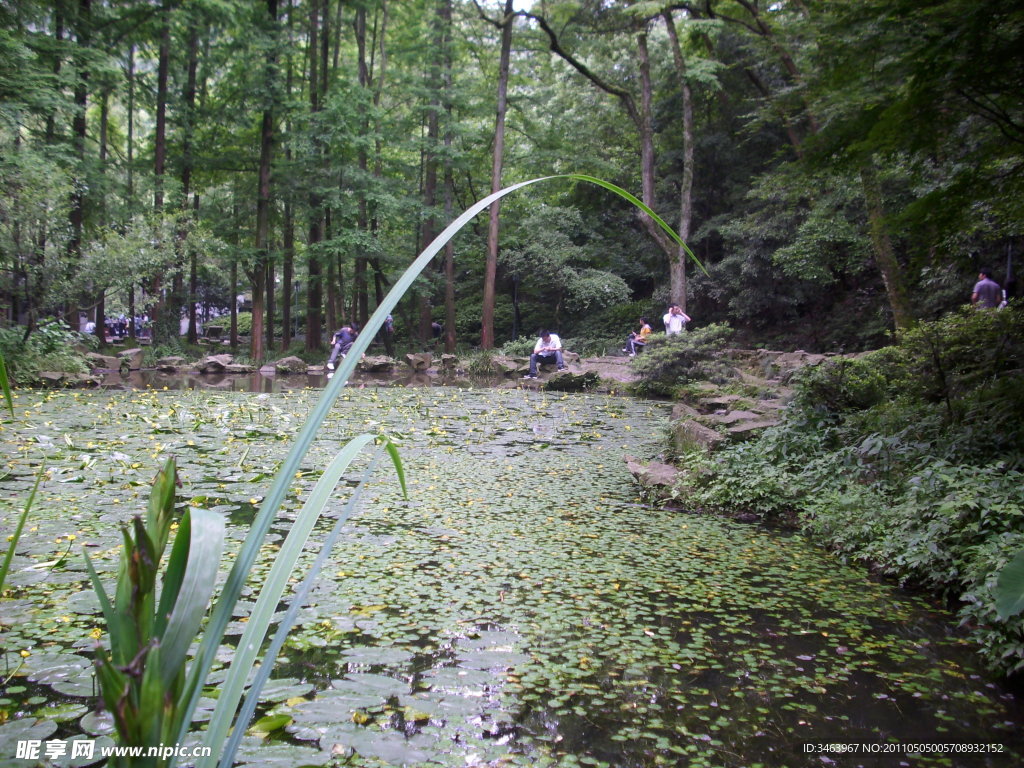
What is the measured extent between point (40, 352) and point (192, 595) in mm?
11405

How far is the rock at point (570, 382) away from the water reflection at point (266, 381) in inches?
48.7

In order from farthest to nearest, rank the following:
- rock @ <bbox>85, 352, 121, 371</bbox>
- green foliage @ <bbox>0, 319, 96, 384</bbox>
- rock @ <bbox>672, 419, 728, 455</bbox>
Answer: rock @ <bbox>85, 352, 121, 371</bbox>, green foliage @ <bbox>0, 319, 96, 384</bbox>, rock @ <bbox>672, 419, 728, 455</bbox>

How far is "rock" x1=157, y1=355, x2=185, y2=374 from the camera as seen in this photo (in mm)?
13938

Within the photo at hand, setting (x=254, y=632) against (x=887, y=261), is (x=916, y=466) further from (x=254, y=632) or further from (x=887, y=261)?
(x=887, y=261)

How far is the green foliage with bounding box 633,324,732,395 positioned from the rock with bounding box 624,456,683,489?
5593 mm

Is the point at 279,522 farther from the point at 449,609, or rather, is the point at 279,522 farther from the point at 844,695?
the point at 844,695

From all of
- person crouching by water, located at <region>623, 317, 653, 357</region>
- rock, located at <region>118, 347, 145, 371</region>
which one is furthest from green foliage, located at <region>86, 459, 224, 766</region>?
rock, located at <region>118, 347, 145, 371</region>

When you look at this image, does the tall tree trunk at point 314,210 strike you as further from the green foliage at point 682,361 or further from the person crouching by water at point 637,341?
the green foliage at point 682,361

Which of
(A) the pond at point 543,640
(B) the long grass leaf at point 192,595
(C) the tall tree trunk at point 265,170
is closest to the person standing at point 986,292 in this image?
(A) the pond at point 543,640

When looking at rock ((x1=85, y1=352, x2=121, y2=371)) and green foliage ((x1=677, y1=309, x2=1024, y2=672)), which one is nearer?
green foliage ((x1=677, y1=309, x2=1024, y2=672))

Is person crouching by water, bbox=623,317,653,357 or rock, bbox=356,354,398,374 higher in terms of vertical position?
person crouching by water, bbox=623,317,653,357

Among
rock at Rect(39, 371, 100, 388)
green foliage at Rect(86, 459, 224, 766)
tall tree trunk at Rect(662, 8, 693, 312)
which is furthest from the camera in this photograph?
tall tree trunk at Rect(662, 8, 693, 312)

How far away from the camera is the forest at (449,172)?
36.9 feet

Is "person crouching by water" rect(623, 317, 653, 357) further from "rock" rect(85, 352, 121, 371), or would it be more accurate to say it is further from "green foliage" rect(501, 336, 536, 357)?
"rock" rect(85, 352, 121, 371)
